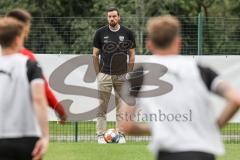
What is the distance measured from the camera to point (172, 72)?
525 cm

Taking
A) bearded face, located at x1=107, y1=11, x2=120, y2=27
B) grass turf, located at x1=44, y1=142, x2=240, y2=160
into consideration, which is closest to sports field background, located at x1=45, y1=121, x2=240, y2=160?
grass turf, located at x1=44, y1=142, x2=240, y2=160

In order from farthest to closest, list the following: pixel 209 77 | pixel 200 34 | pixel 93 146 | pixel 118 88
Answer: pixel 200 34 → pixel 118 88 → pixel 93 146 → pixel 209 77

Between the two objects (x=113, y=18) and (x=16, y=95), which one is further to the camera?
(x=113, y=18)

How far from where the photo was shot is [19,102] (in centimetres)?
604

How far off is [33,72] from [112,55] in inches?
307

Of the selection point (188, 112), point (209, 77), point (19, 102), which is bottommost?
point (19, 102)

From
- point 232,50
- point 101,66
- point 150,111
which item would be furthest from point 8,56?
point 232,50

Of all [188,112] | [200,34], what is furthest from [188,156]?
[200,34]

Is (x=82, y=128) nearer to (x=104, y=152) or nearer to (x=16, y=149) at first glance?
(x=104, y=152)

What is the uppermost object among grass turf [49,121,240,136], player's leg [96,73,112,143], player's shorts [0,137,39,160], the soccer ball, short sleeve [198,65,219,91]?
short sleeve [198,65,219,91]

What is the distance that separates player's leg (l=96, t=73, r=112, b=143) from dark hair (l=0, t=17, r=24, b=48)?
25.9ft

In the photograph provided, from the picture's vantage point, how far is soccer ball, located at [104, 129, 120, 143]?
1376 centimetres

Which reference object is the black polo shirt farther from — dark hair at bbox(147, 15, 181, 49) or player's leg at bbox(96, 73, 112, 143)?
dark hair at bbox(147, 15, 181, 49)

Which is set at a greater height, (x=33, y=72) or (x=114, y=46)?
(x=33, y=72)
